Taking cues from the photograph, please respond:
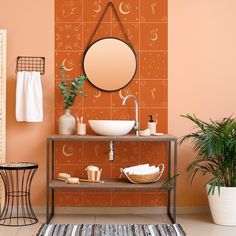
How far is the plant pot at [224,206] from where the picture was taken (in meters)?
4.64

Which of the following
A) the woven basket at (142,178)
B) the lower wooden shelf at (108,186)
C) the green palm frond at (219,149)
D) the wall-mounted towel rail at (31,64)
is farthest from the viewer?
the wall-mounted towel rail at (31,64)

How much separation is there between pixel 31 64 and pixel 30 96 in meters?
0.36

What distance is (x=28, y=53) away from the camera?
205 inches

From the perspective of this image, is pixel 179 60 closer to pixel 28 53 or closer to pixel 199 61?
pixel 199 61

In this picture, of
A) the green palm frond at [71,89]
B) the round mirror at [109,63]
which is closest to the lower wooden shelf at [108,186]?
the green palm frond at [71,89]

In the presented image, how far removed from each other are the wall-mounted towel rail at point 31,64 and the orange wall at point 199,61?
50.1 inches

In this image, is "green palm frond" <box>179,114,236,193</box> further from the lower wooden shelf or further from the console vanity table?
the lower wooden shelf

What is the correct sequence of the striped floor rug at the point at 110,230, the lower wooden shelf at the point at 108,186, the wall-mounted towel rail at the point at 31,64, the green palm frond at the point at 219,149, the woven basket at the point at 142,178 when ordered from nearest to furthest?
the striped floor rug at the point at 110,230
the green palm frond at the point at 219,149
the lower wooden shelf at the point at 108,186
the woven basket at the point at 142,178
the wall-mounted towel rail at the point at 31,64

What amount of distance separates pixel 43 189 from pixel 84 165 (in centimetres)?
47

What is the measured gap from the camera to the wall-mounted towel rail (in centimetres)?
517

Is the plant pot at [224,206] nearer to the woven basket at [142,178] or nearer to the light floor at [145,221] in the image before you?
the light floor at [145,221]

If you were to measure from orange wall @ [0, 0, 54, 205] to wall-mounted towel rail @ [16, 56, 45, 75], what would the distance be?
0.05m

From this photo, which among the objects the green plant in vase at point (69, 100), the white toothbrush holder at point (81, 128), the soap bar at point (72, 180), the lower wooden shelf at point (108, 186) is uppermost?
the green plant in vase at point (69, 100)

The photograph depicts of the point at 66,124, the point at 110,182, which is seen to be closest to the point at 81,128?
the point at 66,124
